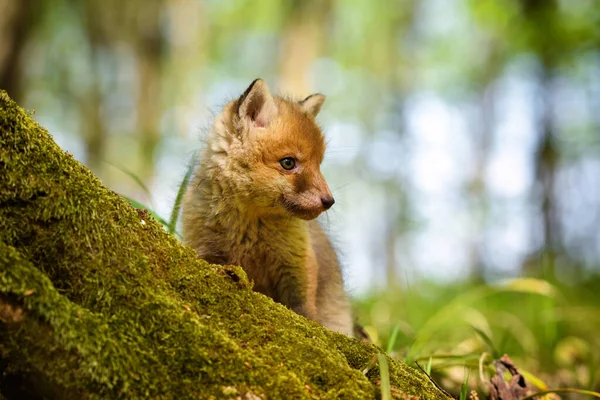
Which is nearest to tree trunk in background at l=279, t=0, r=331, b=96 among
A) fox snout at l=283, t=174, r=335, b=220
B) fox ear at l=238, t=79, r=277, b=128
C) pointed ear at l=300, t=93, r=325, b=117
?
pointed ear at l=300, t=93, r=325, b=117

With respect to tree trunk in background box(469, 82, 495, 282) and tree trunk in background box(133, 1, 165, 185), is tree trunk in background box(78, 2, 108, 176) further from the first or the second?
tree trunk in background box(469, 82, 495, 282)

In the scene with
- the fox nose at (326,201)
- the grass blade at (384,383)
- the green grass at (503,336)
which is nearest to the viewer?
the grass blade at (384,383)

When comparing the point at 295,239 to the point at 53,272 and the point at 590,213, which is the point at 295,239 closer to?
the point at 53,272

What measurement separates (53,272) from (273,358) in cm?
82

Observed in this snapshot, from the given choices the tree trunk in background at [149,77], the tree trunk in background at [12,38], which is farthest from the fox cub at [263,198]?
the tree trunk in background at [149,77]

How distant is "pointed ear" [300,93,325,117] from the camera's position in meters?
3.95

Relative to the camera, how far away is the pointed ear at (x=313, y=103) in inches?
156

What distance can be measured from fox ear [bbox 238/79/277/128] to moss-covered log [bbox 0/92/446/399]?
1.49 metres

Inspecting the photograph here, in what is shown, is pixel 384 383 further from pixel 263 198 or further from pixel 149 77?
pixel 149 77

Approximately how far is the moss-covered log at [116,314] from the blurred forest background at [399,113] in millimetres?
833

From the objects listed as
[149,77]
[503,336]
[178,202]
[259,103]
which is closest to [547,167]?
[503,336]

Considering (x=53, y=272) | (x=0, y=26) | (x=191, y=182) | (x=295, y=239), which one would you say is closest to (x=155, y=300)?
(x=53, y=272)

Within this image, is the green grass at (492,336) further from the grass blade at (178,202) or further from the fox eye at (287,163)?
the fox eye at (287,163)

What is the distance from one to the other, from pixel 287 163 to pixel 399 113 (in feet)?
88.1
